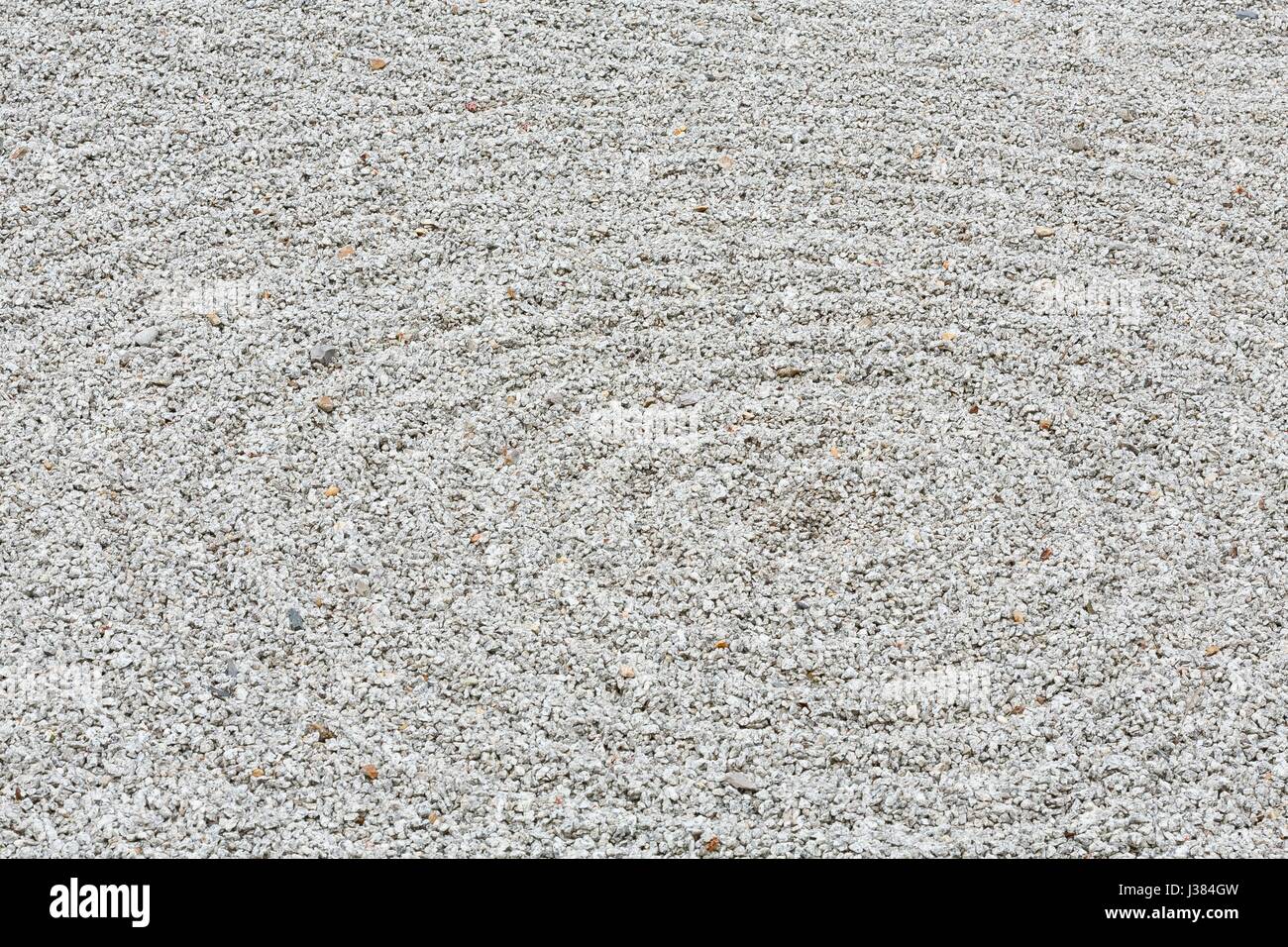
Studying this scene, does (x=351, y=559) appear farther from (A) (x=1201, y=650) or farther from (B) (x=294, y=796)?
(A) (x=1201, y=650)

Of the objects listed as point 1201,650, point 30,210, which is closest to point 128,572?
point 30,210

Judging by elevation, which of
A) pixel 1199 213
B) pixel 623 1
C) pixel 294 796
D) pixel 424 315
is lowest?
pixel 294 796

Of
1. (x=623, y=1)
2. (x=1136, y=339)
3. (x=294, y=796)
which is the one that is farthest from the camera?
(x=623, y=1)

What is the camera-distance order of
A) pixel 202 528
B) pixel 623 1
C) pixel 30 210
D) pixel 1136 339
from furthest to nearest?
pixel 623 1
pixel 30 210
pixel 1136 339
pixel 202 528

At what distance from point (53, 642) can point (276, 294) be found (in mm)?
970

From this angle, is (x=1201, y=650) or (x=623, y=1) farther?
(x=623, y=1)

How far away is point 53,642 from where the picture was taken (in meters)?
2.36

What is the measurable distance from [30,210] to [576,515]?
1.70 metres

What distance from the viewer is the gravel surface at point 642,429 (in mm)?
2201

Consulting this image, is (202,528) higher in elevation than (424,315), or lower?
lower

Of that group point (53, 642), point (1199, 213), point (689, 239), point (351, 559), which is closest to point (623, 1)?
point (689, 239)

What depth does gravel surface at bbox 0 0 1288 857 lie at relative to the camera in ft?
7.22

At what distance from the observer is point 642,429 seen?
270 cm

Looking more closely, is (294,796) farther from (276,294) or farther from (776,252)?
(776,252)
